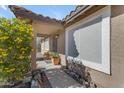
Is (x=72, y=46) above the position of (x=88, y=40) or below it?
below

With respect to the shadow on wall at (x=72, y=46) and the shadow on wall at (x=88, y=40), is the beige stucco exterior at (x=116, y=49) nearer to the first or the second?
the shadow on wall at (x=88, y=40)

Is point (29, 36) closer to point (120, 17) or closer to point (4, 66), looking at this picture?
point (4, 66)

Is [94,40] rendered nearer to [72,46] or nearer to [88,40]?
[88,40]

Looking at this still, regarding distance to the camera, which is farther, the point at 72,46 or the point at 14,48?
the point at 72,46

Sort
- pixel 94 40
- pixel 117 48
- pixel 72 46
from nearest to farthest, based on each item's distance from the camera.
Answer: pixel 117 48, pixel 94 40, pixel 72 46

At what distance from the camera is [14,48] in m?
5.52

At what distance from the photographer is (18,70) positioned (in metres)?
5.56

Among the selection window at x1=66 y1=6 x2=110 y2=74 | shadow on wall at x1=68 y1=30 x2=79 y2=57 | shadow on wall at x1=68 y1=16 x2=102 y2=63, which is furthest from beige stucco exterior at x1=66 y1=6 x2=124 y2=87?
shadow on wall at x1=68 y1=30 x2=79 y2=57

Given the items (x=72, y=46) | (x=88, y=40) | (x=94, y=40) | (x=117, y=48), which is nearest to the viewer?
(x=117, y=48)

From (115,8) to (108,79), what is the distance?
213cm

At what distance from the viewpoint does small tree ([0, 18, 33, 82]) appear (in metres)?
5.30

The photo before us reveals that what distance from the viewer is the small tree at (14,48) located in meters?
5.30

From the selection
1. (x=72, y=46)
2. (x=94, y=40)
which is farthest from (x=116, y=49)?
(x=72, y=46)

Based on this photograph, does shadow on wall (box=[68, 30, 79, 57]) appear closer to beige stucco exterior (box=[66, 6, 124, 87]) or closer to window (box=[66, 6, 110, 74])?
window (box=[66, 6, 110, 74])
